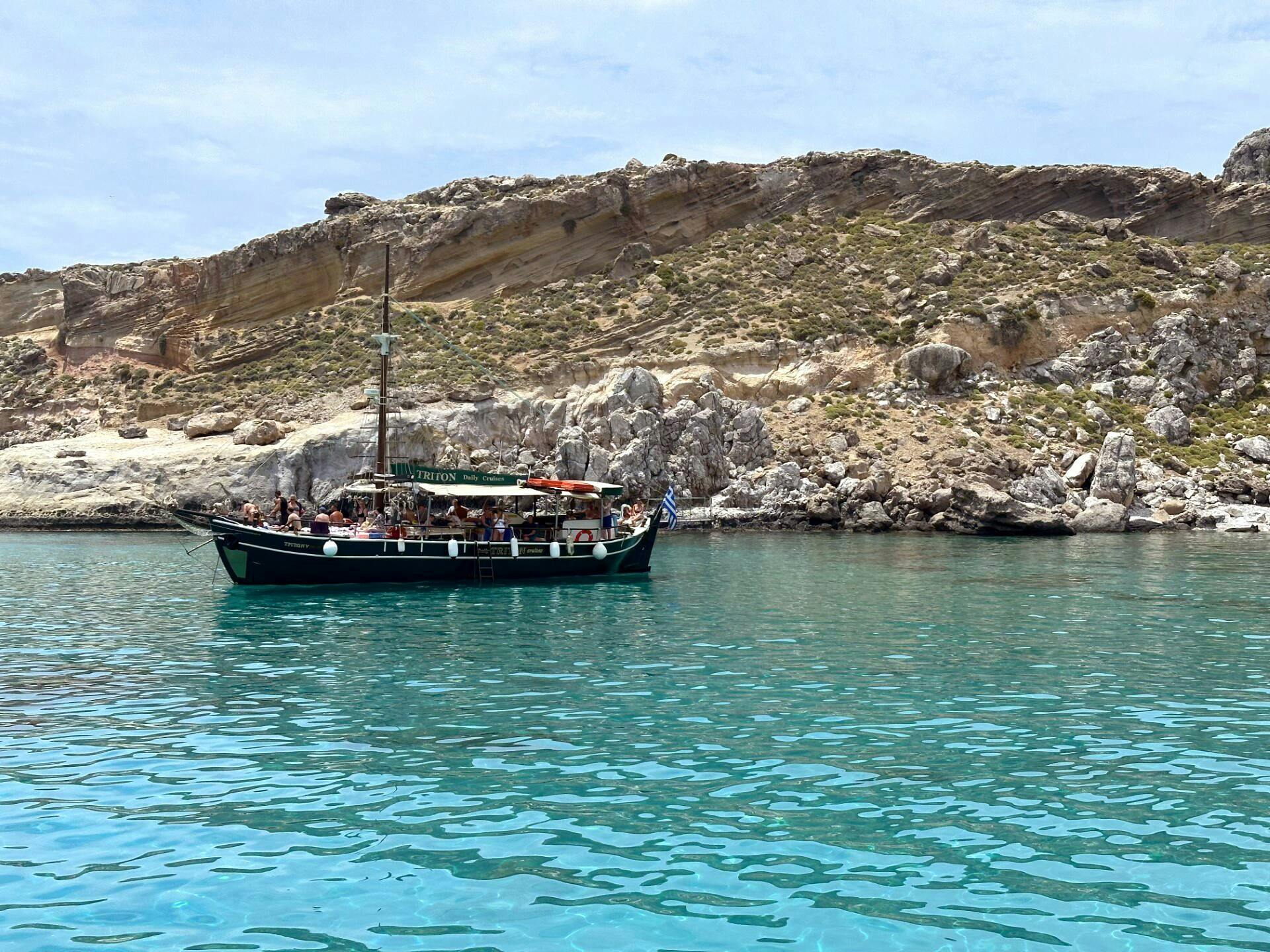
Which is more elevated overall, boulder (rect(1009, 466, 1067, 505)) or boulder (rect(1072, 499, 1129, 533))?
boulder (rect(1009, 466, 1067, 505))

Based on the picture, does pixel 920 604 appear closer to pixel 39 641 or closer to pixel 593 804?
pixel 593 804

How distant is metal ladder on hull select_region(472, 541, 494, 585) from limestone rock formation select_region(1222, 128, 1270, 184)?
298ft

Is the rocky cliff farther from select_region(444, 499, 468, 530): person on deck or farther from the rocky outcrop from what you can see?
select_region(444, 499, 468, 530): person on deck

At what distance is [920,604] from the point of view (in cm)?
2577

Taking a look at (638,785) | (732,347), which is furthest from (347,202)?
(638,785)

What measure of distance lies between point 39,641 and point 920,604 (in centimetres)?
1911

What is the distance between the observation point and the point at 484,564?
108 feet

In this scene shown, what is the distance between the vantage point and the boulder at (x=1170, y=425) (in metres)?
62.6

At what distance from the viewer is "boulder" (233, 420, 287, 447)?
208 feet

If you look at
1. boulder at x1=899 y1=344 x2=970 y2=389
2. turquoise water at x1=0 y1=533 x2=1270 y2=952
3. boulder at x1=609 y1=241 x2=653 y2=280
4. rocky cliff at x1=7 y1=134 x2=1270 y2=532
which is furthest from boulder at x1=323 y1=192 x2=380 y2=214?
turquoise water at x1=0 y1=533 x2=1270 y2=952

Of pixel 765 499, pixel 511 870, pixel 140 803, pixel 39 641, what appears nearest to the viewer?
pixel 511 870

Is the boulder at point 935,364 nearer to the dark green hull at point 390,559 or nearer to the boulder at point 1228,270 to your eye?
the boulder at point 1228,270

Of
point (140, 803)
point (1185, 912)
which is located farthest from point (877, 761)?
point (140, 803)

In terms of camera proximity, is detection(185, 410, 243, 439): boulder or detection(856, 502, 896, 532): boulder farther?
detection(185, 410, 243, 439): boulder
